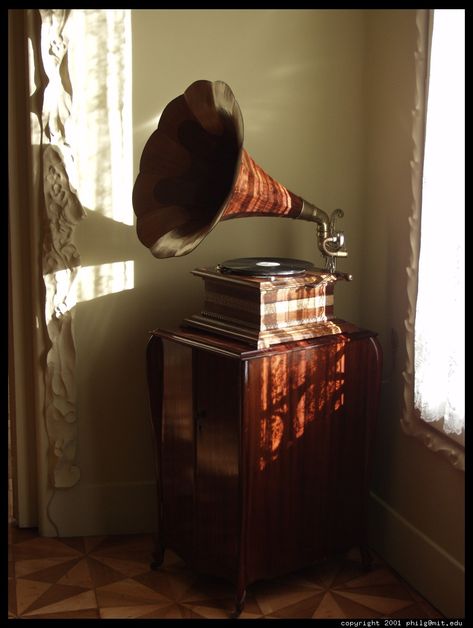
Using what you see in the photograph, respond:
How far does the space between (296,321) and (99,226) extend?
2.18ft

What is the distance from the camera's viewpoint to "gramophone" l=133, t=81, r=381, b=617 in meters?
2.03

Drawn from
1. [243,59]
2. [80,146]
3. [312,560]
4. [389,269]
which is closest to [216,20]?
[243,59]

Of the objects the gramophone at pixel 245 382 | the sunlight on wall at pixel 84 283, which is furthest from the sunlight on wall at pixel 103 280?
the gramophone at pixel 245 382

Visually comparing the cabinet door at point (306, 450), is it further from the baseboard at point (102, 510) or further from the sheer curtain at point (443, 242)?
the baseboard at point (102, 510)

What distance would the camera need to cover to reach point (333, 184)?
8.14ft

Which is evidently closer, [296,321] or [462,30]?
[462,30]

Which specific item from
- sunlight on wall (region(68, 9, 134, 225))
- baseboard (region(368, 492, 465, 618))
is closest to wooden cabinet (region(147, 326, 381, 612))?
baseboard (region(368, 492, 465, 618))

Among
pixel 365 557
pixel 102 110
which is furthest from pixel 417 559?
pixel 102 110

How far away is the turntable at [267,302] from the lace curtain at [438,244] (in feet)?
0.68

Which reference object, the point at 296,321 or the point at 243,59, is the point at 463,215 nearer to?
the point at 296,321

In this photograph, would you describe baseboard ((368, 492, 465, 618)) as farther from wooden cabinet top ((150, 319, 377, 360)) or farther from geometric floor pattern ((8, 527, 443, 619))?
wooden cabinet top ((150, 319, 377, 360))

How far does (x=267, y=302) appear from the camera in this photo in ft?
6.73

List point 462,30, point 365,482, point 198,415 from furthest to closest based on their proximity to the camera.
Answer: point 365,482 → point 198,415 → point 462,30

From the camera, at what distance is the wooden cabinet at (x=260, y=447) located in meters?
2.03
